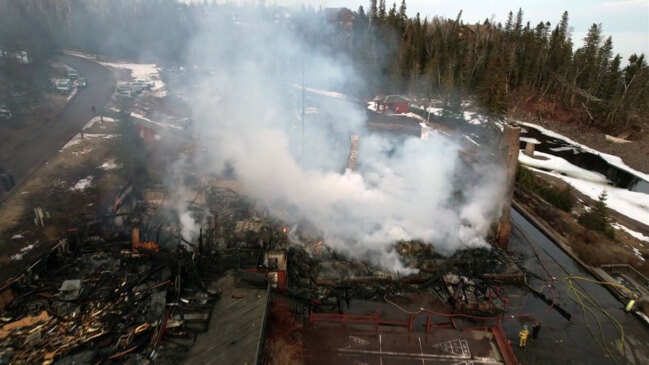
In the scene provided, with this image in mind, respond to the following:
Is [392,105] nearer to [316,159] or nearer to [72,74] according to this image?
[316,159]

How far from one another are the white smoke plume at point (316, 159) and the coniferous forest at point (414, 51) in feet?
5.44

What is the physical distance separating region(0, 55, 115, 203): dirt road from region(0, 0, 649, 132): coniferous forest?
9.79ft

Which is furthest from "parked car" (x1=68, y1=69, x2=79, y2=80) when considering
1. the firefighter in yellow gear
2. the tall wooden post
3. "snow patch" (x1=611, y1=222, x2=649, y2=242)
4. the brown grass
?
"snow patch" (x1=611, y1=222, x2=649, y2=242)

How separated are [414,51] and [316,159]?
31977mm

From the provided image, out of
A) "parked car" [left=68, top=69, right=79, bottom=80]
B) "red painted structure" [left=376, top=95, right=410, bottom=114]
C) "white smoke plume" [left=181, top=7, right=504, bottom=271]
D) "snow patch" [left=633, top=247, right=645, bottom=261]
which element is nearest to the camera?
"white smoke plume" [left=181, top=7, right=504, bottom=271]

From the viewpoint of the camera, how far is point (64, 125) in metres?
26.1

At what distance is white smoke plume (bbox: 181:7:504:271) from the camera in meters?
15.6

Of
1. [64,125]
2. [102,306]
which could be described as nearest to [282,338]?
[102,306]

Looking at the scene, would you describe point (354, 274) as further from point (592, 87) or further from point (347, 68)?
point (592, 87)

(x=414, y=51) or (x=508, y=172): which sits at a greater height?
(x=414, y=51)

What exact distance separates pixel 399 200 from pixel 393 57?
28434 millimetres

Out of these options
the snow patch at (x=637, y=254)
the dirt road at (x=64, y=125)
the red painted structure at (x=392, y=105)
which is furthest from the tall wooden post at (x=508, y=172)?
the red painted structure at (x=392, y=105)

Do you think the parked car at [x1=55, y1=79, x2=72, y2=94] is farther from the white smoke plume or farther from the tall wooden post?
the tall wooden post

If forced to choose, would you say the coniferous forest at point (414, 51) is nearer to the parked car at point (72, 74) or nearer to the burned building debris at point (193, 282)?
the parked car at point (72, 74)
